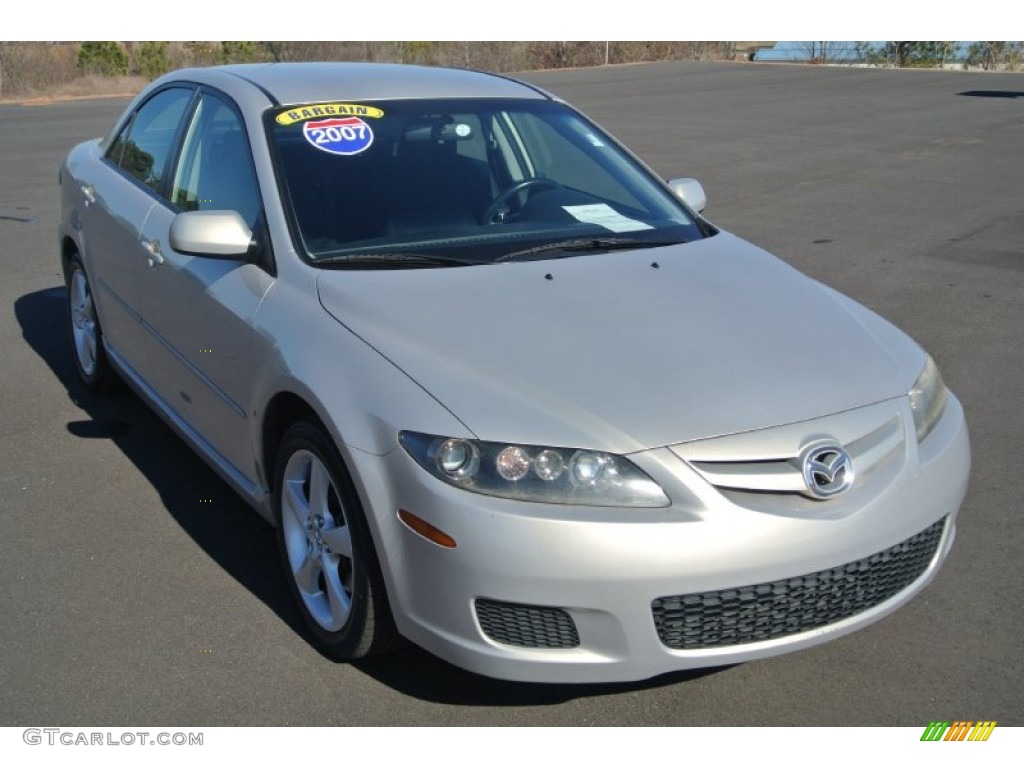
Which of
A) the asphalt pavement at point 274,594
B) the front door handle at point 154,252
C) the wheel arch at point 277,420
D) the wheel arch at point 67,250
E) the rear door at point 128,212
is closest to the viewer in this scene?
the asphalt pavement at point 274,594

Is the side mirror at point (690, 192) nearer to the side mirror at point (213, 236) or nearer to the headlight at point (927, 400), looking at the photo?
the headlight at point (927, 400)

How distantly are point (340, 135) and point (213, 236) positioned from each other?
699 mm

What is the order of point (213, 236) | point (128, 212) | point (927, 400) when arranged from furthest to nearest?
point (128, 212) → point (213, 236) → point (927, 400)

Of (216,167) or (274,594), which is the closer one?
(274,594)

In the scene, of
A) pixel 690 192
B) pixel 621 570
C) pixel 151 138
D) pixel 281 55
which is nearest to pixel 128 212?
pixel 151 138

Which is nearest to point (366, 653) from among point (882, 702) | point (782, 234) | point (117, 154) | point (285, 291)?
point (285, 291)

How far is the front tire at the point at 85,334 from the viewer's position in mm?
5973

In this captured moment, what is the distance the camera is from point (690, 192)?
16.5ft

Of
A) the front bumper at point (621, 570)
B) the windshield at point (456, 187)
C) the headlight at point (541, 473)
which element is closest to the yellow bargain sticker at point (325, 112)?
the windshield at point (456, 187)

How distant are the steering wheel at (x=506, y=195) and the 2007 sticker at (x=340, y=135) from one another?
508 mm

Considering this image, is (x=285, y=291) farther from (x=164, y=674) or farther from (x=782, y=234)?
(x=782, y=234)

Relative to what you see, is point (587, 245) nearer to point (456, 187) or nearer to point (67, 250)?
point (456, 187)

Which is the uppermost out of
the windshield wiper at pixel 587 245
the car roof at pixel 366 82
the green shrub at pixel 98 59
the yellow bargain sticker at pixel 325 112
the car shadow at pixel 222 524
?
the car roof at pixel 366 82
